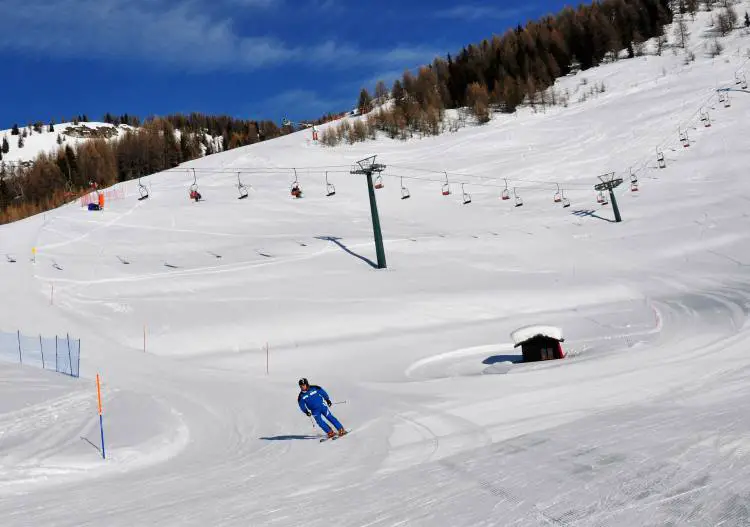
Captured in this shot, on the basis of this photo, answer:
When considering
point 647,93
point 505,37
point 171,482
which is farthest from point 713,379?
point 505,37

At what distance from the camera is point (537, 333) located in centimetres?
1906

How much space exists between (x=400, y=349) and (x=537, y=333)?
617cm

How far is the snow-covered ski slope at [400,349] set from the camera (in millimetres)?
5977

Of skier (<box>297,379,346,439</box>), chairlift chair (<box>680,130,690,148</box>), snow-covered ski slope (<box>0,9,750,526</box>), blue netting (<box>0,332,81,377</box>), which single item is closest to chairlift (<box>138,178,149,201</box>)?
snow-covered ski slope (<box>0,9,750,526</box>)

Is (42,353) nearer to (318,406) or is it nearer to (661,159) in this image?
(318,406)

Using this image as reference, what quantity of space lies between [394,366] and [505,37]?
449 ft

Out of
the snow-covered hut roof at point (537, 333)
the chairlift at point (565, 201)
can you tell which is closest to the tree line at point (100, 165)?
the chairlift at point (565, 201)

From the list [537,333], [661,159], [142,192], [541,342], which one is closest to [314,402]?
[537,333]


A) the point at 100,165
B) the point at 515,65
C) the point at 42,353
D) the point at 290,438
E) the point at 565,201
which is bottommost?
the point at 290,438

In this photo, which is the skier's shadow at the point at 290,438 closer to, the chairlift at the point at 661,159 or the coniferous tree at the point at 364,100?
the chairlift at the point at 661,159

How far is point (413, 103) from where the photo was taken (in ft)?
350

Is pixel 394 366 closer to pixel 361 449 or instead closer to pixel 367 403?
pixel 367 403

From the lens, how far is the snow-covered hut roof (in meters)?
18.9

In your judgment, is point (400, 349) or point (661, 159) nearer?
point (400, 349)
